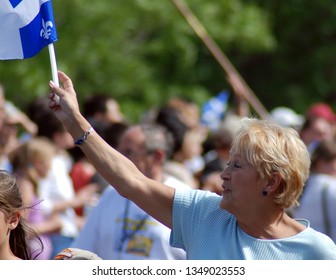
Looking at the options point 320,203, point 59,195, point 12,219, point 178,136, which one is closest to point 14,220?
point 12,219

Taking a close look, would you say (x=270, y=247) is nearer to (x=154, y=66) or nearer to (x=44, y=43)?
(x=44, y=43)

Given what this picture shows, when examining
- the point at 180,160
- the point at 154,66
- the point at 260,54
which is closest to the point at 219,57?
the point at 180,160

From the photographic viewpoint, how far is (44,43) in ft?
16.4

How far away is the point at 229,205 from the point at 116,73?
12439mm

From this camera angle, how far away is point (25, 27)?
501 centimetres

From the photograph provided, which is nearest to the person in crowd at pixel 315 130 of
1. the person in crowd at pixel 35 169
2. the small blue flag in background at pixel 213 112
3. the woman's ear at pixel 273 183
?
the person in crowd at pixel 35 169

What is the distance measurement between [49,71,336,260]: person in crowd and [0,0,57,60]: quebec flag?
1.25 feet

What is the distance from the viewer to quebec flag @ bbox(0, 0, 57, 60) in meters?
4.98

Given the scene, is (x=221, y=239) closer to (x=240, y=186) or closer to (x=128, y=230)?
(x=240, y=186)

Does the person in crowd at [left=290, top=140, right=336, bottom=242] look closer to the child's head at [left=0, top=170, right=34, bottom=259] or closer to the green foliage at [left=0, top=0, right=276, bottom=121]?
the child's head at [left=0, top=170, right=34, bottom=259]

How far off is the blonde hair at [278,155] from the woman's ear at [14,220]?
3.10 feet

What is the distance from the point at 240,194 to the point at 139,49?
13.5m

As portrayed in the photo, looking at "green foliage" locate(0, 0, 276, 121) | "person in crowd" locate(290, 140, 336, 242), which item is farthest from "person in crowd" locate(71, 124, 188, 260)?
"green foliage" locate(0, 0, 276, 121)
